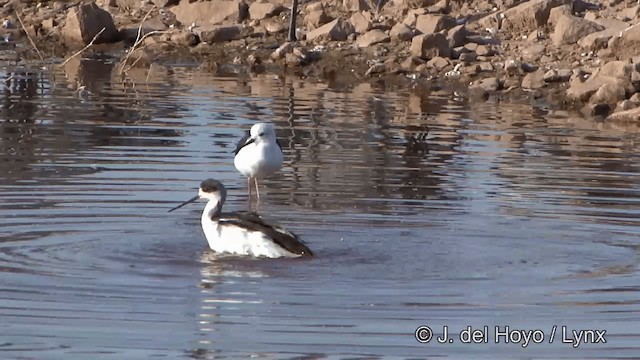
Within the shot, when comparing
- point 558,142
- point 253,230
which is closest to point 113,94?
point 558,142

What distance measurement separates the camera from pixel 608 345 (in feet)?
31.8

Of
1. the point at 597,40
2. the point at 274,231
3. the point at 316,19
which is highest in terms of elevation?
the point at 316,19

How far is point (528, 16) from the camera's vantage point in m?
30.1

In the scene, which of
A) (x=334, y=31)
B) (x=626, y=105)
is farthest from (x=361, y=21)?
(x=626, y=105)

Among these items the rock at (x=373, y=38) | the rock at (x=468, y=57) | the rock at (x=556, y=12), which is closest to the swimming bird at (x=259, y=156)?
the rock at (x=468, y=57)

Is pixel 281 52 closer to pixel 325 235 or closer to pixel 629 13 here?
pixel 629 13

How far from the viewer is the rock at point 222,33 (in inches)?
1293

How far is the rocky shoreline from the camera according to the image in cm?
2691

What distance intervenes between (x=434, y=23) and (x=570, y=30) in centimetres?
280

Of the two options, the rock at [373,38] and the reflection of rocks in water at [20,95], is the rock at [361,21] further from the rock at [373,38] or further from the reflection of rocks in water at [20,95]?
the reflection of rocks in water at [20,95]

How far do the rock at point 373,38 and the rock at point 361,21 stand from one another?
0.50 m

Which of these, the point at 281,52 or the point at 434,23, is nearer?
the point at 434,23

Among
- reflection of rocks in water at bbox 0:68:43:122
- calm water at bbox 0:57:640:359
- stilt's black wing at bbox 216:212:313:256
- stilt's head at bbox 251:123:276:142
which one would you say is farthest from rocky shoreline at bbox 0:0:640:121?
stilt's black wing at bbox 216:212:313:256

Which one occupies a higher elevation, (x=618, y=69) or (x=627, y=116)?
(x=618, y=69)
